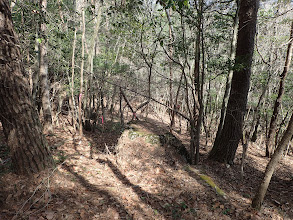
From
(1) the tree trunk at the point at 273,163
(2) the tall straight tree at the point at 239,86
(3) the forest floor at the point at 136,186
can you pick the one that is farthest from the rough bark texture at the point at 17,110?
(2) the tall straight tree at the point at 239,86

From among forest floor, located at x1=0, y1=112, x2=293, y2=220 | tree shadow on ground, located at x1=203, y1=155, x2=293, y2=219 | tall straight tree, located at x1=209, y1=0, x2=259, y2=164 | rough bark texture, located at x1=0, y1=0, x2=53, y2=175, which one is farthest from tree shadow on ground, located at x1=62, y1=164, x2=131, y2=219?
tall straight tree, located at x1=209, y1=0, x2=259, y2=164

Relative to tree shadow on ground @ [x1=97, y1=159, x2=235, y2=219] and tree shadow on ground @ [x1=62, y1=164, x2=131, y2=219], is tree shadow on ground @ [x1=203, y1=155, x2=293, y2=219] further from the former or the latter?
tree shadow on ground @ [x1=62, y1=164, x2=131, y2=219]

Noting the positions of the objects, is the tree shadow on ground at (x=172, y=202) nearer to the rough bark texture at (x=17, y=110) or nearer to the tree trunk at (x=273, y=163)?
the tree trunk at (x=273, y=163)

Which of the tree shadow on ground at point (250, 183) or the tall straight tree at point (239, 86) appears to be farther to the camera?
the tall straight tree at point (239, 86)

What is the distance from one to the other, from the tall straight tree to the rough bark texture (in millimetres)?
5505

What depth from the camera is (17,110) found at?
3.19 m

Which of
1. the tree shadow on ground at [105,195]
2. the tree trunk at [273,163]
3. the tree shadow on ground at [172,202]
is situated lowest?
the tree shadow on ground at [172,202]

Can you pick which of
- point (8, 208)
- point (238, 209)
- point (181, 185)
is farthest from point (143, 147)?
point (8, 208)

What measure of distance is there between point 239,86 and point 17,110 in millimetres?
6292

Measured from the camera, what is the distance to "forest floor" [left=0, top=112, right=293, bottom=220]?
127 inches

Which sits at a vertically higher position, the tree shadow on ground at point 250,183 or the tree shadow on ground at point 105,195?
the tree shadow on ground at point 105,195

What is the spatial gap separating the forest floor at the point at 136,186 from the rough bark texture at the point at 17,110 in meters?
0.41

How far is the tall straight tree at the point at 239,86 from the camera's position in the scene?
216 inches

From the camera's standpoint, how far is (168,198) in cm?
420
